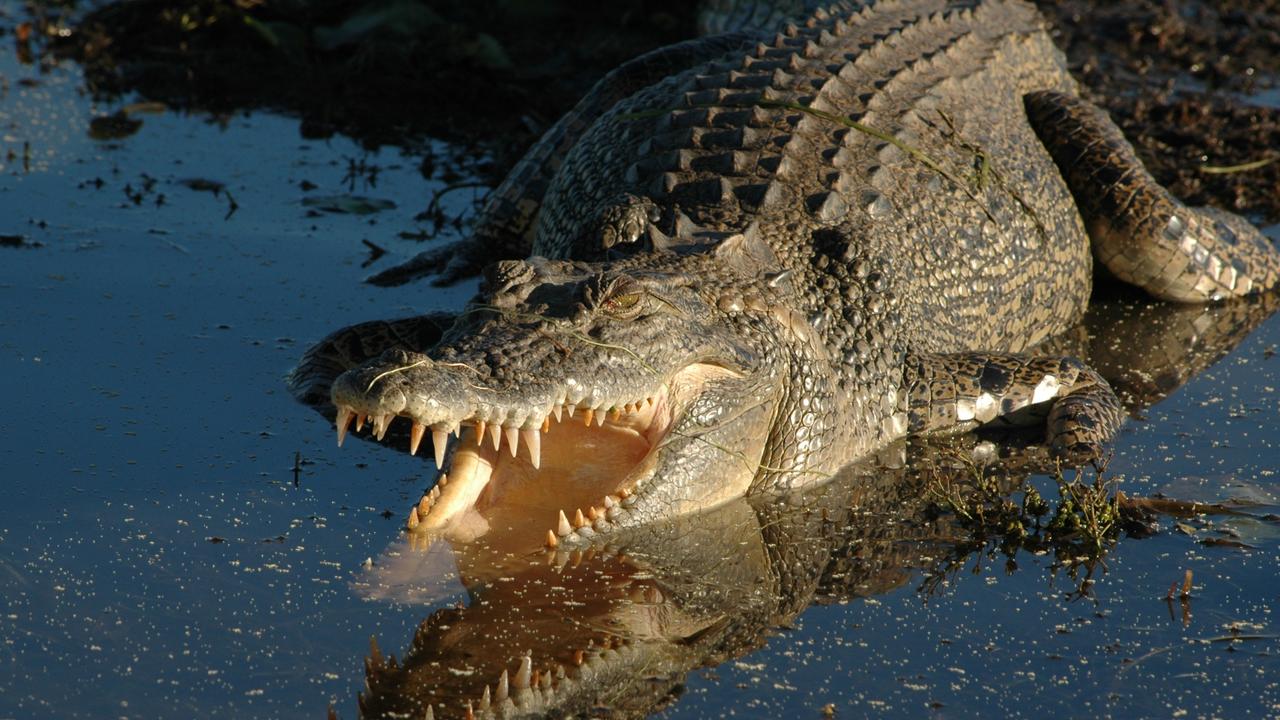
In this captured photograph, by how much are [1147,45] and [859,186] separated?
5146 millimetres

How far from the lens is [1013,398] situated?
5.27 m

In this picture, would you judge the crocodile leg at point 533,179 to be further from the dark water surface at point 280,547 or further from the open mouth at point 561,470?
the open mouth at point 561,470

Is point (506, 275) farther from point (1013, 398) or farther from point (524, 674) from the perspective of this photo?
point (1013, 398)

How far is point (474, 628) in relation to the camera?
3.82 m

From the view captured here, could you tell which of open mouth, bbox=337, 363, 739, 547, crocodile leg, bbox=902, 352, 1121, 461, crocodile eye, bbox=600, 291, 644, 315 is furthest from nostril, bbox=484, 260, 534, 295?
crocodile leg, bbox=902, 352, 1121, 461

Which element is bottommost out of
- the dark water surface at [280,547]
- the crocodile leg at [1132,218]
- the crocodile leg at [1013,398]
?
the dark water surface at [280,547]

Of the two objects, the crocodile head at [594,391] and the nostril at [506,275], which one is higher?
the nostril at [506,275]

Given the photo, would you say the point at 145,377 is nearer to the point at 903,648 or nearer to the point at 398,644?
the point at 398,644

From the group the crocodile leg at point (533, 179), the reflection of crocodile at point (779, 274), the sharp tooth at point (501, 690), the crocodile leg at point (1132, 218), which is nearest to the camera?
the sharp tooth at point (501, 690)

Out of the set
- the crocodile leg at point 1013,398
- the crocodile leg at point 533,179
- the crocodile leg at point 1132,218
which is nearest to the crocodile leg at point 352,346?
the crocodile leg at point 533,179

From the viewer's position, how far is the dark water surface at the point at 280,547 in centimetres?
356

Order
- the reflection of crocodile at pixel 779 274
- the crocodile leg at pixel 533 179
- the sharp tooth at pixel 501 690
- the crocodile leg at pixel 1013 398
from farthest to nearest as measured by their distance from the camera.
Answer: the crocodile leg at pixel 533 179
the crocodile leg at pixel 1013 398
the reflection of crocodile at pixel 779 274
the sharp tooth at pixel 501 690

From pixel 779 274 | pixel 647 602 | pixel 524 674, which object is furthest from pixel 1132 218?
pixel 524 674

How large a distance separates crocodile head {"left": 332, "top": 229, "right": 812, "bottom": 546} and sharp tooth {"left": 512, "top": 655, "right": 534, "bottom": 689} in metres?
0.53
